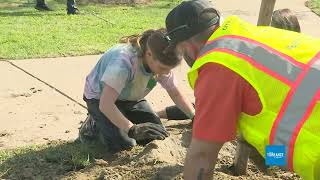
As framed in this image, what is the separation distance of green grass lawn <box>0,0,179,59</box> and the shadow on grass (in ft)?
9.72

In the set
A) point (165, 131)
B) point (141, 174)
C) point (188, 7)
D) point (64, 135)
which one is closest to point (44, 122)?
point (64, 135)

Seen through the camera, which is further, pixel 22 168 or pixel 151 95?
pixel 151 95

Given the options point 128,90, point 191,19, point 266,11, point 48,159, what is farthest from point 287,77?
point 48,159

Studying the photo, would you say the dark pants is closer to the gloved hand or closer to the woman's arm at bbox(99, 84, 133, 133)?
the gloved hand

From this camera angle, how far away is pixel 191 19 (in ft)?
7.93

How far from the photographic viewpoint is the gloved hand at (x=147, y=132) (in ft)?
12.6

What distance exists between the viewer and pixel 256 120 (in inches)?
90.3

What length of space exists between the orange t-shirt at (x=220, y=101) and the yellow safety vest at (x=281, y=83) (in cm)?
3

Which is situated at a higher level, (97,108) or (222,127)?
(222,127)

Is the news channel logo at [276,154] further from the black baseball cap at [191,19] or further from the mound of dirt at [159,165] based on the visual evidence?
the mound of dirt at [159,165]

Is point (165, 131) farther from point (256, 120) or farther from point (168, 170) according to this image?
point (256, 120)

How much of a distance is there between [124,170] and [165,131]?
0.67 metres

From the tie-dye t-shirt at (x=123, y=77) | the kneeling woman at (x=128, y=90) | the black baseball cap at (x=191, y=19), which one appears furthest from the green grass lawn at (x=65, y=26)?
the black baseball cap at (x=191, y=19)

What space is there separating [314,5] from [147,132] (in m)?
9.28
